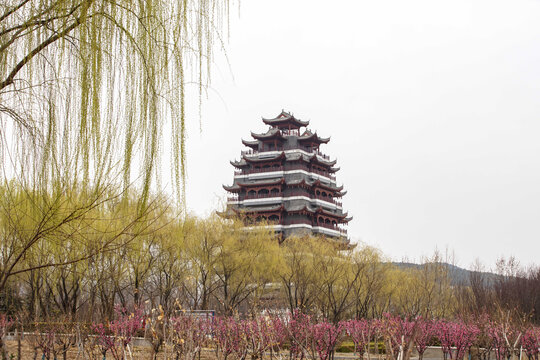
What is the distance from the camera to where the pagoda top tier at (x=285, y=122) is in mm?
38706

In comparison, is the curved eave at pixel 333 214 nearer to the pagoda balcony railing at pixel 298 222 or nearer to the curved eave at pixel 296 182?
the pagoda balcony railing at pixel 298 222

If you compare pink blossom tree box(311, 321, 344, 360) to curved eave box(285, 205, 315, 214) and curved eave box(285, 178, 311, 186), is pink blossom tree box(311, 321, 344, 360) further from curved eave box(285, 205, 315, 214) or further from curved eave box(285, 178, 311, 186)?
curved eave box(285, 178, 311, 186)

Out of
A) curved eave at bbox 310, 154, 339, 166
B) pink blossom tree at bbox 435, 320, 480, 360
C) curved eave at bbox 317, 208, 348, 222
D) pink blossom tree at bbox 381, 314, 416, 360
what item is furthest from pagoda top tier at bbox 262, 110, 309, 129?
pink blossom tree at bbox 381, 314, 416, 360

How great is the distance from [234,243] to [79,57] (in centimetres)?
1934

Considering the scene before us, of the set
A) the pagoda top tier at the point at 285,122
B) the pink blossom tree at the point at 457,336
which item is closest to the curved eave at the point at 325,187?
the pagoda top tier at the point at 285,122

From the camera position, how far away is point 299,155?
36688 millimetres

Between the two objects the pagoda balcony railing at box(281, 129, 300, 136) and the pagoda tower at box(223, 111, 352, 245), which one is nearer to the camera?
the pagoda tower at box(223, 111, 352, 245)

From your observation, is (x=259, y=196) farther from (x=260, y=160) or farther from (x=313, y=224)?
(x=313, y=224)

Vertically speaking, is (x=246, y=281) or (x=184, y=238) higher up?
(x=184, y=238)

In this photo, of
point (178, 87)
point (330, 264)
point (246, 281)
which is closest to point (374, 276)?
point (330, 264)

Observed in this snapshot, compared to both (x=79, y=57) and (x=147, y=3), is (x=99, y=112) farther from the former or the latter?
(x=147, y=3)

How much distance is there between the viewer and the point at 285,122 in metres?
38.9

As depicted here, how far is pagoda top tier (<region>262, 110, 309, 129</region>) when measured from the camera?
127 ft

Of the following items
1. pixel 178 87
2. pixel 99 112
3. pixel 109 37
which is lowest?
pixel 99 112
